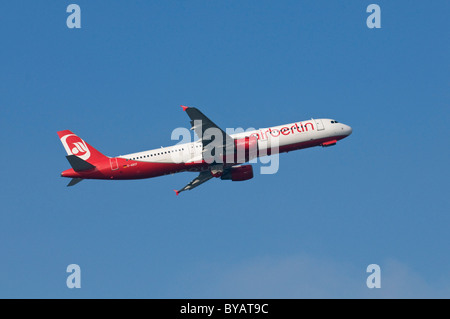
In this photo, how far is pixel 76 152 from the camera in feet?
285

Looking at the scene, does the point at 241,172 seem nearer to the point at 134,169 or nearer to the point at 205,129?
the point at 205,129

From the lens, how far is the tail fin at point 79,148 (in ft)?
283

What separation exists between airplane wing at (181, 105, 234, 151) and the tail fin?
41.3 ft

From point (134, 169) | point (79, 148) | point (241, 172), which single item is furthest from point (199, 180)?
point (79, 148)

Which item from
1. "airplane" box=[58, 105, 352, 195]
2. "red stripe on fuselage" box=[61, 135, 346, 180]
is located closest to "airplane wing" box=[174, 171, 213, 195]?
"airplane" box=[58, 105, 352, 195]

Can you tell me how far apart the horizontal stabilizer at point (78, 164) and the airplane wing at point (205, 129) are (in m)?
13.9

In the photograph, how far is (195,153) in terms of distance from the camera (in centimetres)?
8644

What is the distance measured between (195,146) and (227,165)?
500 centimetres

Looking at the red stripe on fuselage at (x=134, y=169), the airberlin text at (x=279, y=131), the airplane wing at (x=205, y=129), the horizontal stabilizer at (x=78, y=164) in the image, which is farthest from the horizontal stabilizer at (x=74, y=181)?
the airberlin text at (x=279, y=131)

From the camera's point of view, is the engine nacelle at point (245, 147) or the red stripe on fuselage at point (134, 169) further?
the red stripe on fuselage at point (134, 169)

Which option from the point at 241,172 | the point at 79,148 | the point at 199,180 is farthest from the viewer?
the point at 199,180

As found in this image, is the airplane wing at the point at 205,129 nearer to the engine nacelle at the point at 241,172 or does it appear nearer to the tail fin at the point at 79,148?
the engine nacelle at the point at 241,172

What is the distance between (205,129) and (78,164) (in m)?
16.0
